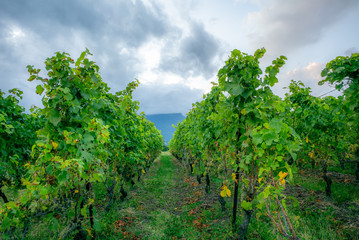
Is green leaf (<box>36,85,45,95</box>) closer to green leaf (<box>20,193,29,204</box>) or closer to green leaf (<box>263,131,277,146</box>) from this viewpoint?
green leaf (<box>20,193,29,204</box>)

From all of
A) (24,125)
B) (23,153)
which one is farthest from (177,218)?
(24,125)

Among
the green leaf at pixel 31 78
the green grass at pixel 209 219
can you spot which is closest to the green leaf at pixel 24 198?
the green leaf at pixel 31 78

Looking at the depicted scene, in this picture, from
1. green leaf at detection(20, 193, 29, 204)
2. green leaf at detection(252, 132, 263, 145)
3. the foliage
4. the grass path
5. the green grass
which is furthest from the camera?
the grass path

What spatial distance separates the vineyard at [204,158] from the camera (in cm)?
259

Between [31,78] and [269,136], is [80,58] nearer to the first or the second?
[31,78]

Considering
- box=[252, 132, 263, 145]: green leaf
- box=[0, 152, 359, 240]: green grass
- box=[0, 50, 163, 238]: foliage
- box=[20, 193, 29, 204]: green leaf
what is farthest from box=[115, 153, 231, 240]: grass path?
box=[20, 193, 29, 204]: green leaf

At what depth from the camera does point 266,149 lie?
2918 mm

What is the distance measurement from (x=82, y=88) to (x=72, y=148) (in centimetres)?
114

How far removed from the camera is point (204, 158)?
5.93 m

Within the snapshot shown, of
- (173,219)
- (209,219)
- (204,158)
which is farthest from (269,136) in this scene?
(173,219)

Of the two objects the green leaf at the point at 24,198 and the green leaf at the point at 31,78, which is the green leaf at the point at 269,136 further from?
the green leaf at the point at 31,78

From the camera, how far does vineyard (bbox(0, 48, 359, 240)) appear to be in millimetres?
2594

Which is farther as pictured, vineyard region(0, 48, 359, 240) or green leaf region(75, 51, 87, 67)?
green leaf region(75, 51, 87, 67)

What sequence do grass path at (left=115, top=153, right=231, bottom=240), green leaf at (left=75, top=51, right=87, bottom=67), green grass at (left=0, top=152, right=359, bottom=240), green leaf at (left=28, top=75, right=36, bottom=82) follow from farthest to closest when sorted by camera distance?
grass path at (left=115, top=153, right=231, bottom=240)
green grass at (left=0, top=152, right=359, bottom=240)
green leaf at (left=75, top=51, right=87, bottom=67)
green leaf at (left=28, top=75, right=36, bottom=82)
